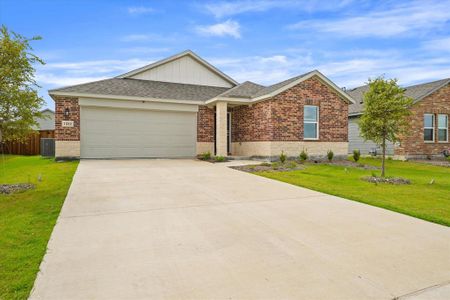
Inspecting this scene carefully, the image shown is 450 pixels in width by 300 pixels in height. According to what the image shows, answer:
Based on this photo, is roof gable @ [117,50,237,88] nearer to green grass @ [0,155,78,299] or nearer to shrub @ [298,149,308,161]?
shrub @ [298,149,308,161]

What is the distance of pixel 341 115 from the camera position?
1638 cm

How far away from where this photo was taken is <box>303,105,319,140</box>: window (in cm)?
1557

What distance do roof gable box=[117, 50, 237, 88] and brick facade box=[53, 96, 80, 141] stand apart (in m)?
5.06

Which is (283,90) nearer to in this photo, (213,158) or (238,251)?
(213,158)

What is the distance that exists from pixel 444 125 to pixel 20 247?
23283 millimetres

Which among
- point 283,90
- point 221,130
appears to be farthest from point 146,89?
point 283,90

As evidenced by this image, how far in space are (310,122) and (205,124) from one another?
5922 mm

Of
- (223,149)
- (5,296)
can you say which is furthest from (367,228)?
(223,149)

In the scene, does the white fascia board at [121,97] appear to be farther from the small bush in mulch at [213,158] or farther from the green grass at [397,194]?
the green grass at [397,194]

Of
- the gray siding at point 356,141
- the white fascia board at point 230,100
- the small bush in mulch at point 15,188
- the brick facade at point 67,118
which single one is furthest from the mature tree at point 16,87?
the gray siding at point 356,141

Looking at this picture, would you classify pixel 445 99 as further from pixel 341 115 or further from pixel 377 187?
pixel 377 187

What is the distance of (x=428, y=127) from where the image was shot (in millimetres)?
18750

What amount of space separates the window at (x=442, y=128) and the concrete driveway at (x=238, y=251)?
17222 millimetres

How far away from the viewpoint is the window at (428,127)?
18.6 metres
